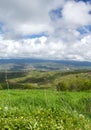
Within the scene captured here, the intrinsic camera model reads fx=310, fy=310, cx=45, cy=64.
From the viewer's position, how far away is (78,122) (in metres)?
12.2

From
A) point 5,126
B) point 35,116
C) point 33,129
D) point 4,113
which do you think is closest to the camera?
point 5,126

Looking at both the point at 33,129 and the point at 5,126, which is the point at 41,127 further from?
the point at 5,126

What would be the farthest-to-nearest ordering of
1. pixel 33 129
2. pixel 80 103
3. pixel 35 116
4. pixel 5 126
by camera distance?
1. pixel 80 103
2. pixel 35 116
3. pixel 33 129
4. pixel 5 126

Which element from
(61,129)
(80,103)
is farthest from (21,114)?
(80,103)

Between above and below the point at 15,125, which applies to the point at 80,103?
below

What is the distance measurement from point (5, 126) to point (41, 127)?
57.2 inches

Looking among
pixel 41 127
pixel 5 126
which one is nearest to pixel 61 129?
pixel 41 127

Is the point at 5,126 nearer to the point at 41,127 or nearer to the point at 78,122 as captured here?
the point at 41,127

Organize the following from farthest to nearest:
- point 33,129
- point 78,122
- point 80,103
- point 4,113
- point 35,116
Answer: point 80,103, point 78,122, point 35,116, point 4,113, point 33,129

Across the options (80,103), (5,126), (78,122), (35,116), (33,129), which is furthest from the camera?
(80,103)

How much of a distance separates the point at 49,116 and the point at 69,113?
144 cm

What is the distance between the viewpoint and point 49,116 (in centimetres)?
1138

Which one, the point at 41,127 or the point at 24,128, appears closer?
the point at 24,128

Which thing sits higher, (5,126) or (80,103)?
(5,126)
